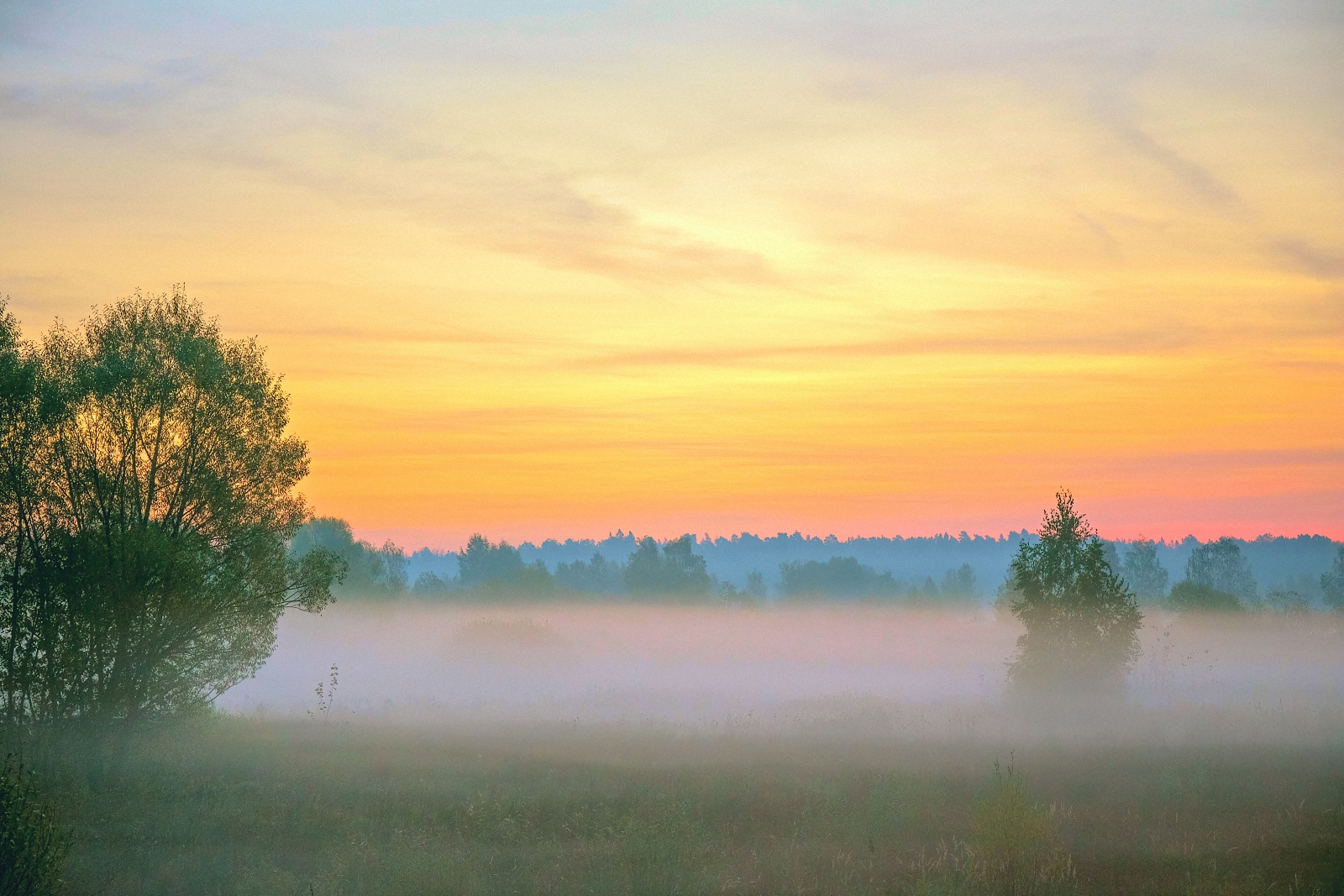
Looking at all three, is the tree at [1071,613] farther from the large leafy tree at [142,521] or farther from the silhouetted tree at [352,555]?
the silhouetted tree at [352,555]

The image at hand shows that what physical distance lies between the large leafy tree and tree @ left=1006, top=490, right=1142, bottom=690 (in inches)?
1090

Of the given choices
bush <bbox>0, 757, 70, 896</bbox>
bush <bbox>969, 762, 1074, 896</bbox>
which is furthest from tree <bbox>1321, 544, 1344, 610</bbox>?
bush <bbox>0, 757, 70, 896</bbox>

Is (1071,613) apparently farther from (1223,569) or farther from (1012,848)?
(1223,569)

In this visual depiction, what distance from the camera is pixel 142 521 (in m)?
25.9

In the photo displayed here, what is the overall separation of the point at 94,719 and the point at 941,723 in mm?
32598

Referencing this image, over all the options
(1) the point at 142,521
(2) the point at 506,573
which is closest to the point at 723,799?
(1) the point at 142,521

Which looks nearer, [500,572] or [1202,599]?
[1202,599]

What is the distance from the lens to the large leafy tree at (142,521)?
24.5 metres

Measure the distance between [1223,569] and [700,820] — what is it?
157 m

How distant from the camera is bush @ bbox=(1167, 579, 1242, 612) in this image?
79.2 m

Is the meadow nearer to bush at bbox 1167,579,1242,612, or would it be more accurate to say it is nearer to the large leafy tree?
the large leafy tree

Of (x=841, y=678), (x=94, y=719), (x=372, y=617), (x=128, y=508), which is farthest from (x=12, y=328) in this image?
(x=372, y=617)

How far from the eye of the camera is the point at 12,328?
2536 centimetres

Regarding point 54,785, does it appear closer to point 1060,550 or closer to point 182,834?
point 182,834
